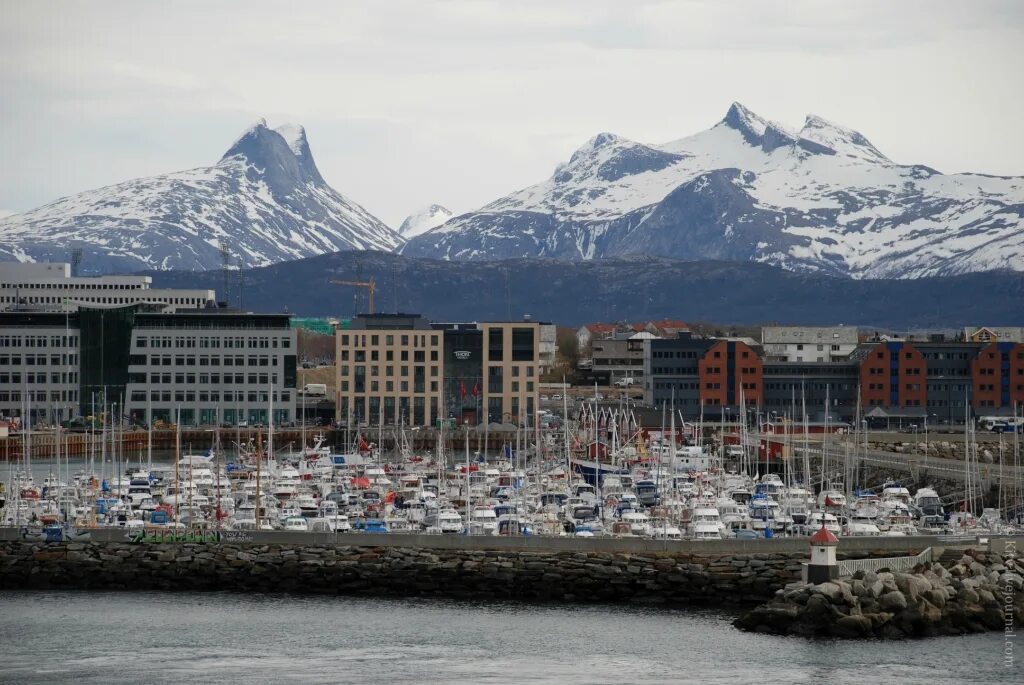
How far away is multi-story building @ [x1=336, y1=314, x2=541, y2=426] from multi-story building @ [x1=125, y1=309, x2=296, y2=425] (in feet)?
10.6

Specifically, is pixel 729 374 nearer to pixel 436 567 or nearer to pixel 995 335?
pixel 995 335

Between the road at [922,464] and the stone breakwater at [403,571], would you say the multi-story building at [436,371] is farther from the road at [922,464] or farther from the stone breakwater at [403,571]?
the stone breakwater at [403,571]

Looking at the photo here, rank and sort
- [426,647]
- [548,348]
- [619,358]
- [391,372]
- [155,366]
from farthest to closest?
[548,348], [619,358], [391,372], [155,366], [426,647]

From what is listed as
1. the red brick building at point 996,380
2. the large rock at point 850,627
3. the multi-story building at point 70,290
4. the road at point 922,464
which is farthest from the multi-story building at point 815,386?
the large rock at point 850,627

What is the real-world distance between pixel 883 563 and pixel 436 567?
30.8 ft

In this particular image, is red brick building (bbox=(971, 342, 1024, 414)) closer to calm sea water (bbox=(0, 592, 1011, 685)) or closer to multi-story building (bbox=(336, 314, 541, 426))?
multi-story building (bbox=(336, 314, 541, 426))

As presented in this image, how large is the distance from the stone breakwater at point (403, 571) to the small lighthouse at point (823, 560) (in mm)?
2351

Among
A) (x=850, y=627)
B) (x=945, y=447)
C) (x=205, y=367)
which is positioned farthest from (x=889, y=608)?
(x=205, y=367)

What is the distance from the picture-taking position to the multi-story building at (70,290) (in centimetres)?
15588

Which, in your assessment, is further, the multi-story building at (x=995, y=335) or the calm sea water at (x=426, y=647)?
the multi-story building at (x=995, y=335)

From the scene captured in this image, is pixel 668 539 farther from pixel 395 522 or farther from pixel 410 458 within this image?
pixel 410 458

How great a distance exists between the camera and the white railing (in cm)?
4141

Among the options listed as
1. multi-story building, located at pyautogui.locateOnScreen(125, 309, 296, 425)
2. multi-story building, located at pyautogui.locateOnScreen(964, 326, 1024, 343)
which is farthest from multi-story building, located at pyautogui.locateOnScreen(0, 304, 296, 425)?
multi-story building, located at pyautogui.locateOnScreen(964, 326, 1024, 343)

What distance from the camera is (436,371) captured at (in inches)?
4048
